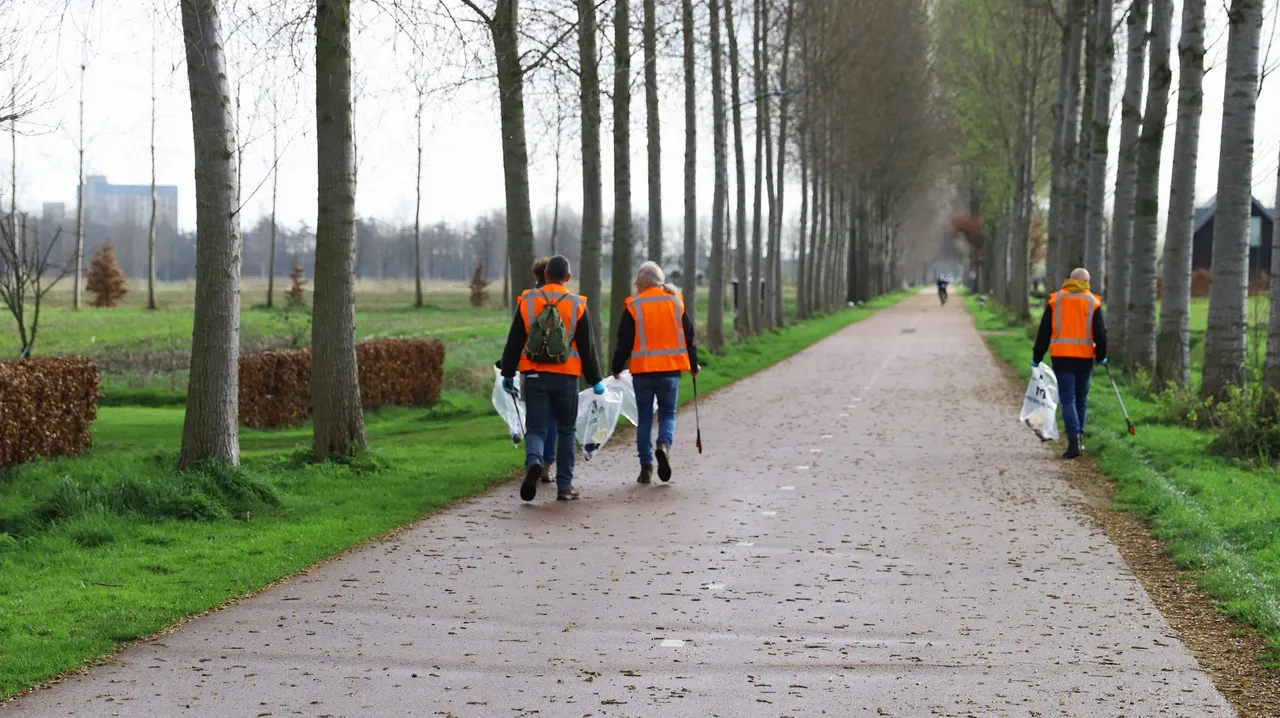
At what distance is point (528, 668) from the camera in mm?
6398

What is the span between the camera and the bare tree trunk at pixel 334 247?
1305 cm

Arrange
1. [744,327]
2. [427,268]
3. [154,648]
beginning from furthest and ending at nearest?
1. [427,268]
2. [744,327]
3. [154,648]

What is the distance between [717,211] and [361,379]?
1467 cm

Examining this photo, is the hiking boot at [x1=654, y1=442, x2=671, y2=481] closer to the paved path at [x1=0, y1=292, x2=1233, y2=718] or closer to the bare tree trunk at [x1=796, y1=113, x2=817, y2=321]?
the paved path at [x1=0, y1=292, x2=1233, y2=718]

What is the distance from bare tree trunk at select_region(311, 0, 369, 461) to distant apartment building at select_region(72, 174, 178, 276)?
26687 millimetres

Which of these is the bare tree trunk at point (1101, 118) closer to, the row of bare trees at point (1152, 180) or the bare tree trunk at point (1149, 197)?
the row of bare trees at point (1152, 180)

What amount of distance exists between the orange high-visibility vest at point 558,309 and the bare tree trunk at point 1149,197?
11.5 m

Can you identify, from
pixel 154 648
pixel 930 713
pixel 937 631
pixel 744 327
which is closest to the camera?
pixel 930 713

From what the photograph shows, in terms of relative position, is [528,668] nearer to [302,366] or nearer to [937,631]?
[937,631]

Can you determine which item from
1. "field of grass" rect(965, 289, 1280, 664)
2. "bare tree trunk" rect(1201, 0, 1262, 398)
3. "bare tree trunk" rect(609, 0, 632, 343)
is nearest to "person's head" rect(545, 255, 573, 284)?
"field of grass" rect(965, 289, 1280, 664)

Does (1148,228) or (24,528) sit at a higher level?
(1148,228)

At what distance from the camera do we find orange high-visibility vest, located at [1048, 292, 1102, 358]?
597 inches

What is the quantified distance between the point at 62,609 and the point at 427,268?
552ft

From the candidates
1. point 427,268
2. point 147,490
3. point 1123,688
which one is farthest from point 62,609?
point 427,268
